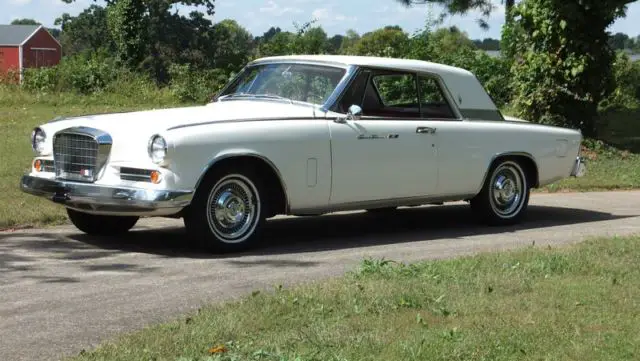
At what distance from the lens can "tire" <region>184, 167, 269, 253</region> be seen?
7625 mm

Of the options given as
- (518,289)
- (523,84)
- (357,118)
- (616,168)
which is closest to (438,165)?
(357,118)

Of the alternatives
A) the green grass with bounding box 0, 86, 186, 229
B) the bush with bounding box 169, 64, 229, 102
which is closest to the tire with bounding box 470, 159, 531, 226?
the green grass with bounding box 0, 86, 186, 229

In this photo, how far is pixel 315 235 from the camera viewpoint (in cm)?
916

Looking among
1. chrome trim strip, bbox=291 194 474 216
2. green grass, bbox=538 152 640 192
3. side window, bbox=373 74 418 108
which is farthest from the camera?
green grass, bbox=538 152 640 192

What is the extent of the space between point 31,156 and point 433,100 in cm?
590

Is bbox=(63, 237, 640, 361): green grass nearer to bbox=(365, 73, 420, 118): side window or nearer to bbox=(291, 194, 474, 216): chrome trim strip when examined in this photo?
bbox=(291, 194, 474, 216): chrome trim strip

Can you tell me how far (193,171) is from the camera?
7449 mm

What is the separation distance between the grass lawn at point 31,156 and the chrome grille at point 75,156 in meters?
1.38

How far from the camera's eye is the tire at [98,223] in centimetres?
856

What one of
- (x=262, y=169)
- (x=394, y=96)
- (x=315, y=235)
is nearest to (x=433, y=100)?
(x=394, y=96)

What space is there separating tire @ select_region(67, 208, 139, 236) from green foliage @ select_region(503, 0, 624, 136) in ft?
35.4

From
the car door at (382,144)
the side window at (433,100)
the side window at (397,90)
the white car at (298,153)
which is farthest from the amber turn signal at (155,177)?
the side window at (433,100)

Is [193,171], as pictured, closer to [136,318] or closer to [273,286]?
[273,286]

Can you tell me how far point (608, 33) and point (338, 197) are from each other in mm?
10940
